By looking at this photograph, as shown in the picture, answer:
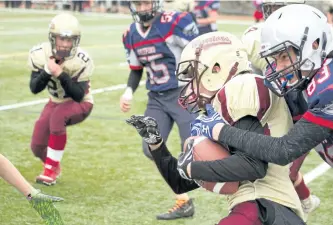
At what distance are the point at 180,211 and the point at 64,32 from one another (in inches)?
75.0

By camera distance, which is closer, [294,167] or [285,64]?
[285,64]

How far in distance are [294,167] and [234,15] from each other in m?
28.0

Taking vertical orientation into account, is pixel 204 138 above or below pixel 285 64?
below

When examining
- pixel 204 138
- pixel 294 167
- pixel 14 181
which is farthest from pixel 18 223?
pixel 204 138

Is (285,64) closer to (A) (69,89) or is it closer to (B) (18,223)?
(B) (18,223)

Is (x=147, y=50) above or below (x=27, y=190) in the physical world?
above

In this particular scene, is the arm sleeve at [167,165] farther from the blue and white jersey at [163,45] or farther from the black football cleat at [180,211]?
the blue and white jersey at [163,45]

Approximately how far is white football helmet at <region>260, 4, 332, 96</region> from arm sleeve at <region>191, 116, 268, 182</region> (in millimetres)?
190

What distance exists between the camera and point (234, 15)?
32.4 metres

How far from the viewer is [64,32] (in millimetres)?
6375

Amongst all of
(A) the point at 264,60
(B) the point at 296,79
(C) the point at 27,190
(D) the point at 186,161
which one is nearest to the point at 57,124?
(C) the point at 27,190

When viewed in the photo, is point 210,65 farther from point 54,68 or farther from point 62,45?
point 62,45

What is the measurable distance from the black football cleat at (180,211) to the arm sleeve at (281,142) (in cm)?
250

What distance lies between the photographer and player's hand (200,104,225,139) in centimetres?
320
